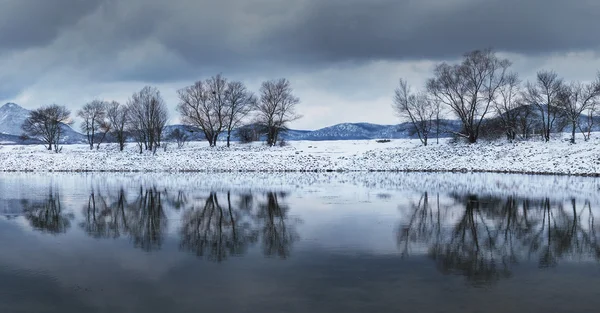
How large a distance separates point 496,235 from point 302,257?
232 inches

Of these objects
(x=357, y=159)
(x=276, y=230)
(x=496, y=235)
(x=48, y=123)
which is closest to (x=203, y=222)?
(x=276, y=230)

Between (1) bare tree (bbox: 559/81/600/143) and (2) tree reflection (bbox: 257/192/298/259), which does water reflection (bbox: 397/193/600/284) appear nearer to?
(2) tree reflection (bbox: 257/192/298/259)

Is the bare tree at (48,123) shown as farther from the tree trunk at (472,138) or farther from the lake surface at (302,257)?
the lake surface at (302,257)

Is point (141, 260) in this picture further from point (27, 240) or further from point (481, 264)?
point (481, 264)

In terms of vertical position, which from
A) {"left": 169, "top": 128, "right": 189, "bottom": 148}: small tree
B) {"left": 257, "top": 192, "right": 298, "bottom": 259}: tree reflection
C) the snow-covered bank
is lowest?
{"left": 257, "top": 192, "right": 298, "bottom": 259}: tree reflection

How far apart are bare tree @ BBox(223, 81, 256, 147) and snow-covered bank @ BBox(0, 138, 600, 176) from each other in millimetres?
9348

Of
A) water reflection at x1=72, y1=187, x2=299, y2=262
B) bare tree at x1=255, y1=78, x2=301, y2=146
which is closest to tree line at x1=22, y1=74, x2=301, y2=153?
bare tree at x1=255, y1=78, x2=301, y2=146

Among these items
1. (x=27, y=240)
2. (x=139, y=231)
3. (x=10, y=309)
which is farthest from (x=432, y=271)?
(x=27, y=240)

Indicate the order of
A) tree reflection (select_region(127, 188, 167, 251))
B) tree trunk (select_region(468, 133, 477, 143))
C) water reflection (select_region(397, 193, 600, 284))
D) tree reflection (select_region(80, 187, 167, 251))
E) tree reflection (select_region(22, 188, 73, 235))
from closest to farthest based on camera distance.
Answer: water reflection (select_region(397, 193, 600, 284)), tree reflection (select_region(127, 188, 167, 251)), tree reflection (select_region(80, 187, 167, 251)), tree reflection (select_region(22, 188, 73, 235)), tree trunk (select_region(468, 133, 477, 143))

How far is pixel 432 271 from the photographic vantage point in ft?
31.7

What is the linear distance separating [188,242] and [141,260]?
2.14 meters

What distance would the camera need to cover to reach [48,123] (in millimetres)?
88938

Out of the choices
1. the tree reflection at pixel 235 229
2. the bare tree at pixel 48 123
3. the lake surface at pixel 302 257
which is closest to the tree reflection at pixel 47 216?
the lake surface at pixel 302 257

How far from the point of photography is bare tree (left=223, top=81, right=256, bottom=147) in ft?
262
